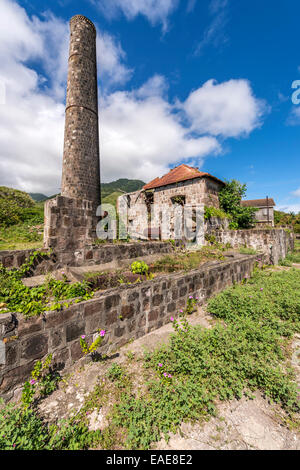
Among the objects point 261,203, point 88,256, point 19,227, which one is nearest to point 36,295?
point 88,256

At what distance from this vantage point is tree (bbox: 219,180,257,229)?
15.7 metres

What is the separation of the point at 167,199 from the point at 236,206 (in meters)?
5.98

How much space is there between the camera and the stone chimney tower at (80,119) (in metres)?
11.6

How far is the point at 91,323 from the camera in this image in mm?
2928

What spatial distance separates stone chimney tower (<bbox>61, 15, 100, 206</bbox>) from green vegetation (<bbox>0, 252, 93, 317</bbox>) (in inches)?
344

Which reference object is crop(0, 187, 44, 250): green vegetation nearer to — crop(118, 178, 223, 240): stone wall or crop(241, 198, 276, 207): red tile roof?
crop(118, 178, 223, 240): stone wall

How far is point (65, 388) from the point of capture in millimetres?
2414

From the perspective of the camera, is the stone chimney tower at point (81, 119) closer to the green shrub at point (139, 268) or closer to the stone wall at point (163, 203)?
the stone wall at point (163, 203)

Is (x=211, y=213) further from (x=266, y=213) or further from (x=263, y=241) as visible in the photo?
(x=266, y=213)

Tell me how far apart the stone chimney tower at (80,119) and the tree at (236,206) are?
10809 mm
